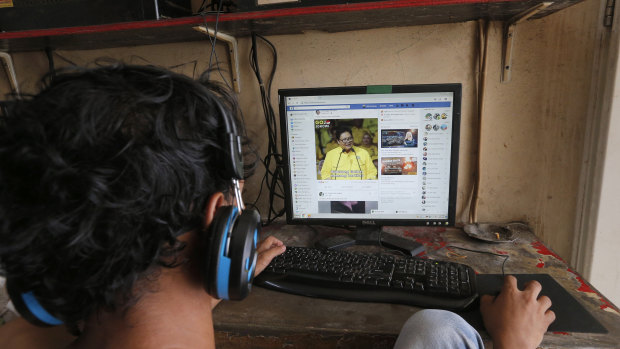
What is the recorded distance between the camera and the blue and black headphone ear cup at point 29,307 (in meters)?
0.51

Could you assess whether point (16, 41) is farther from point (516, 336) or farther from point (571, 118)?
point (571, 118)

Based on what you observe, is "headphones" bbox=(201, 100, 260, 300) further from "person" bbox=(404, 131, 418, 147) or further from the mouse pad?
"person" bbox=(404, 131, 418, 147)

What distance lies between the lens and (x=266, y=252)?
0.92 metres

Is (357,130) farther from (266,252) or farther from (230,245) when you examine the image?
(230,245)

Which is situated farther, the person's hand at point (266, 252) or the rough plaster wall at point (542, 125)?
the rough plaster wall at point (542, 125)

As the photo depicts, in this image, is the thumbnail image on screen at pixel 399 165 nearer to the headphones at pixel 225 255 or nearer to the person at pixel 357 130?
the person at pixel 357 130

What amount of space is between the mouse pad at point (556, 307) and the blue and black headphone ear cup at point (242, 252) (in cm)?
47

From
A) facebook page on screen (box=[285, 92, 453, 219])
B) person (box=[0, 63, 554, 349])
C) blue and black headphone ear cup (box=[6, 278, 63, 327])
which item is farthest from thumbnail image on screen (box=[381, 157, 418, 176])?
blue and black headphone ear cup (box=[6, 278, 63, 327])

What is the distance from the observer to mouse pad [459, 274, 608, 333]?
67 cm

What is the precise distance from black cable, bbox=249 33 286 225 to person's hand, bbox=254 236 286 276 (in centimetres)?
36

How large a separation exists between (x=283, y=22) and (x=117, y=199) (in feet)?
2.58

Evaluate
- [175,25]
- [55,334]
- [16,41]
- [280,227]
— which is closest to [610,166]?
[280,227]

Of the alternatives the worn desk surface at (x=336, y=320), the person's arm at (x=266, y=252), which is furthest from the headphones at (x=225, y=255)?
the person's arm at (x=266, y=252)

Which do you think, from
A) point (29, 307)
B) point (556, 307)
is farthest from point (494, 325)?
point (29, 307)
